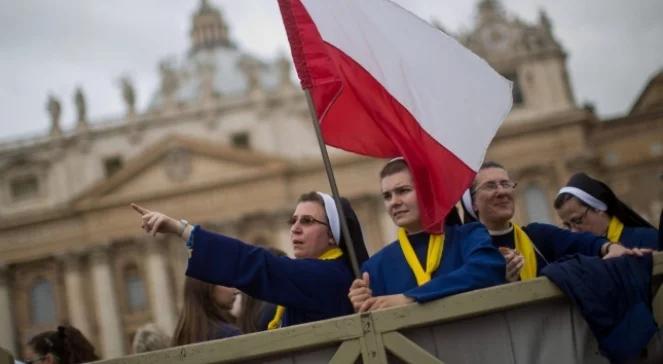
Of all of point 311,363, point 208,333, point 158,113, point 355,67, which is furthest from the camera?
point 158,113

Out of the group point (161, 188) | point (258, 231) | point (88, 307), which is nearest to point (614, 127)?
point (258, 231)

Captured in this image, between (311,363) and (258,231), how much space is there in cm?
3149

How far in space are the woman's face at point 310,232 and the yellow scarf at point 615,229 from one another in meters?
1.72

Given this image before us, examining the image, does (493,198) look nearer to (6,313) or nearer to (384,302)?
(384,302)

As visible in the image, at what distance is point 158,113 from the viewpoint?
3666 centimetres

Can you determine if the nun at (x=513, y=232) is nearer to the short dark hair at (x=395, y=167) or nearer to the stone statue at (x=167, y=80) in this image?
the short dark hair at (x=395, y=167)

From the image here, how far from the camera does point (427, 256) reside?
3.55 m

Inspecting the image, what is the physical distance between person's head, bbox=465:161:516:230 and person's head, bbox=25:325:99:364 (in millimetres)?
2597

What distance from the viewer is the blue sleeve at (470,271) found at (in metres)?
3.07

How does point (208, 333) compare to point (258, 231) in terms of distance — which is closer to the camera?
point (208, 333)

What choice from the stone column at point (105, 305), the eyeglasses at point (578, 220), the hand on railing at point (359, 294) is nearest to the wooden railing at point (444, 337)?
the hand on railing at point (359, 294)

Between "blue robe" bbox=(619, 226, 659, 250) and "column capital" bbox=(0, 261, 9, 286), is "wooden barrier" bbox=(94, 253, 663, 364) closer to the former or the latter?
"blue robe" bbox=(619, 226, 659, 250)

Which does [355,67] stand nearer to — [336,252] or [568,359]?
[336,252]

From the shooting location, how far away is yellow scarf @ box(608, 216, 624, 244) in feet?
15.7
